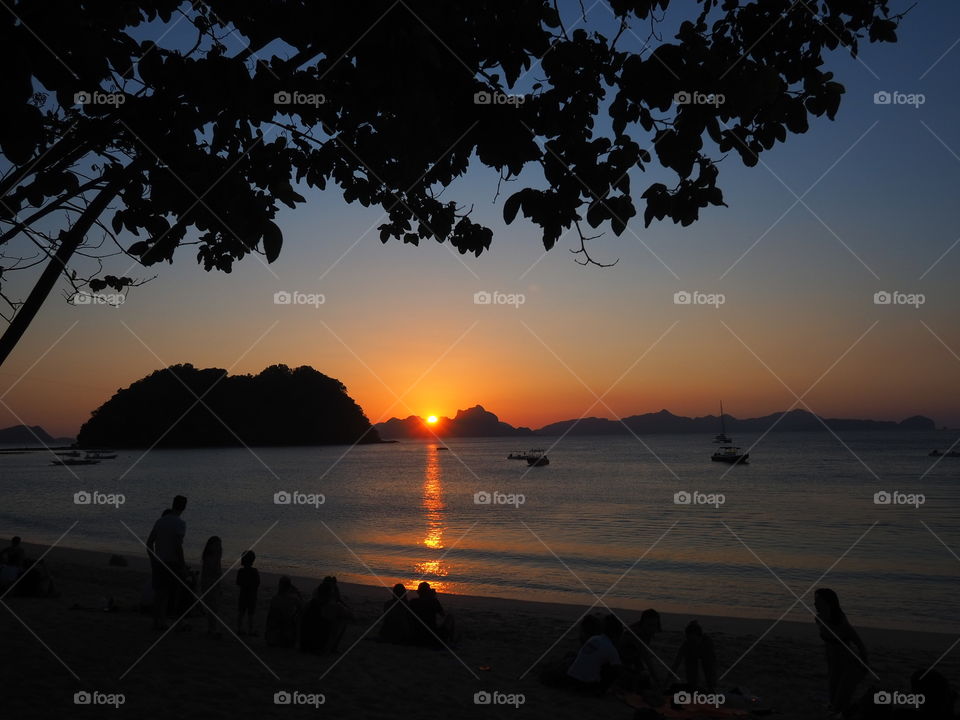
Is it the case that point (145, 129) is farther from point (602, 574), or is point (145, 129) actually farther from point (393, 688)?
point (602, 574)

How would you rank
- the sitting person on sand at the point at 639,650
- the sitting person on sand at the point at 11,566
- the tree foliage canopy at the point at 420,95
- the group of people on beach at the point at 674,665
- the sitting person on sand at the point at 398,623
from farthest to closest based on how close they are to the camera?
1. the sitting person on sand at the point at 11,566
2. the sitting person on sand at the point at 398,623
3. the sitting person on sand at the point at 639,650
4. the group of people on beach at the point at 674,665
5. the tree foliage canopy at the point at 420,95

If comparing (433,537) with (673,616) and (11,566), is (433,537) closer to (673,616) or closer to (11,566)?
(673,616)

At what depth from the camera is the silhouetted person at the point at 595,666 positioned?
9242mm

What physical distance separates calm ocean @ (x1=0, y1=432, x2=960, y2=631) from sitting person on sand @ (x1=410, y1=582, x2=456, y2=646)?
9.83 m

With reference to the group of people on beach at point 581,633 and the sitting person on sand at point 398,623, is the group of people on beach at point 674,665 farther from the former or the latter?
the sitting person on sand at point 398,623

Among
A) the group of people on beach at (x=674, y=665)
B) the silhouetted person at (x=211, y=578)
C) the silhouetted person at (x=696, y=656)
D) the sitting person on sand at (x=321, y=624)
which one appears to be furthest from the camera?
the silhouetted person at (x=211, y=578)

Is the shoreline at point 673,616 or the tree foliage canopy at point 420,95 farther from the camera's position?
the shoreline at point 673,616

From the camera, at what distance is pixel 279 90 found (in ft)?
12.4

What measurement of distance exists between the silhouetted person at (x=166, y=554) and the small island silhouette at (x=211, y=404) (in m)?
158

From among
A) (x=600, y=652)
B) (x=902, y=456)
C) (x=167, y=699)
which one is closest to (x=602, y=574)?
(x=600, y=652)

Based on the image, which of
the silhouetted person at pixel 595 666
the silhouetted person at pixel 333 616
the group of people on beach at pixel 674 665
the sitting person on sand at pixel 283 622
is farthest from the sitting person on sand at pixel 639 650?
the sitting person on sand at pixel 283 622

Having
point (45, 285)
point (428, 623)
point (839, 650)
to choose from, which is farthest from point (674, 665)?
point (45, 285)

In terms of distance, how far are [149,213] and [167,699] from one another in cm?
537

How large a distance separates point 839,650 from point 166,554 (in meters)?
8.12
